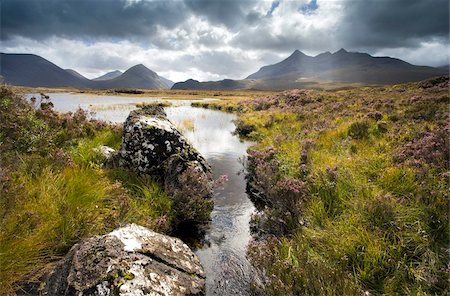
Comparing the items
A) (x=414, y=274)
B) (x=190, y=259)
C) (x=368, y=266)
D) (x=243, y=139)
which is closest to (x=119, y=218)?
(x=190, y=259)

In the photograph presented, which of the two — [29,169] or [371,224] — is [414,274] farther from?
[29,169]

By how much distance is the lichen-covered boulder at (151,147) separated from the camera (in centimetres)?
905

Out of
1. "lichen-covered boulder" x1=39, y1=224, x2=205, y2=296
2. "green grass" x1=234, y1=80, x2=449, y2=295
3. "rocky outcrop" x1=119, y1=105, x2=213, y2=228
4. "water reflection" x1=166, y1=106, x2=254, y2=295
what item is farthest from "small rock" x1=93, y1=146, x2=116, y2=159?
"green grass" x1=234, y1=80, x2=449, y2=295

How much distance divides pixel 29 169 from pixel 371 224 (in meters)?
7.74

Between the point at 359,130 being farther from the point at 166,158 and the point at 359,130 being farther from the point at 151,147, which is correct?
the point at 151,147

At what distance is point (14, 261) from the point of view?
4219 mm

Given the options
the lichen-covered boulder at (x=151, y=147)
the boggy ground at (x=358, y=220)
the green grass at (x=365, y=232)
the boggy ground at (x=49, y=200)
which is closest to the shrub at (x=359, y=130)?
the boggy ground at (x=358, y=220)

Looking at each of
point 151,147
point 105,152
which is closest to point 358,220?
point 151,147

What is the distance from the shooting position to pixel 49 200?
5.70m

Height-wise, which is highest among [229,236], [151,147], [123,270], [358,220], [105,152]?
[151,147]

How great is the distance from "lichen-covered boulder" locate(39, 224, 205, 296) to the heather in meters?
0.58

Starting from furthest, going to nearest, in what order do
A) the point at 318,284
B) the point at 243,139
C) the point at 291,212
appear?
the point at 243,139 → the point at 291,212 → the point at 318,284

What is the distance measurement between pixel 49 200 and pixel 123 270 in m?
2.88

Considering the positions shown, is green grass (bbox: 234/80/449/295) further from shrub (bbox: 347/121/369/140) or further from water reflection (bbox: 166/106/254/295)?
shrub (bbox: 347/121/369/140)
